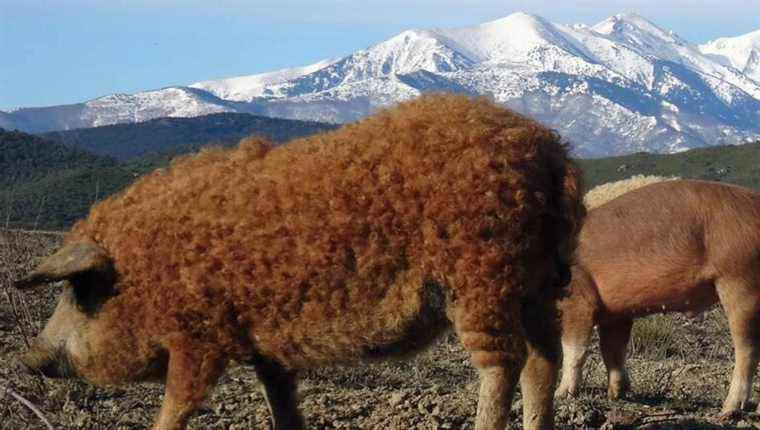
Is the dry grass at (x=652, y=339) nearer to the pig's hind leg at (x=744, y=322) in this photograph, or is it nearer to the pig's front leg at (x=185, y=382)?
the pig's hind leg at (x=744, y=322)

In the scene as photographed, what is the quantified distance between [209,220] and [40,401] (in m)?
1.93

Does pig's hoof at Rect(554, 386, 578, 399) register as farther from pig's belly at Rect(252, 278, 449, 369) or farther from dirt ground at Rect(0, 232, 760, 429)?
pig's belly at Rect(252, 278, 449, 369)

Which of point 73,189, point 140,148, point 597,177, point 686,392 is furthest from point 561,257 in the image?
point 140,148

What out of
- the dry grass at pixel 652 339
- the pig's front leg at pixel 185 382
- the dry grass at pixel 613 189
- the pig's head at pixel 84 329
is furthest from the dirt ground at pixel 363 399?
the dry grass at pixel 652 339

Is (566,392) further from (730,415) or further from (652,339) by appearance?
(652,339)

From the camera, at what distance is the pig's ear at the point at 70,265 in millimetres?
5738

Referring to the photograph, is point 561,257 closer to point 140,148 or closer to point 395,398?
point 395,398

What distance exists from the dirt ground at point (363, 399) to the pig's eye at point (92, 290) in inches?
21.6

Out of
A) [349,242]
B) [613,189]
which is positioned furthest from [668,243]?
[349,242]

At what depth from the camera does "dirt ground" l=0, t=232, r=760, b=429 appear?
6762 millimetres

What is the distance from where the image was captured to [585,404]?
24.8ft

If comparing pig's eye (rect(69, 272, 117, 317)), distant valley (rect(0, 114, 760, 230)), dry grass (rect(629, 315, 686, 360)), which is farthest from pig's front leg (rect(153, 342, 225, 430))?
dry grass (rect(629, 315, 686, 360))

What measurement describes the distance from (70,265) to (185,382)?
2.71 feet

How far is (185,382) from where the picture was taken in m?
5.66
